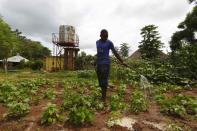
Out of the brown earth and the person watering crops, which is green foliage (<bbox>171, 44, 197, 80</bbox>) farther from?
the brown earth

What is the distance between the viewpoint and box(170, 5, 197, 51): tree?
1085 inches

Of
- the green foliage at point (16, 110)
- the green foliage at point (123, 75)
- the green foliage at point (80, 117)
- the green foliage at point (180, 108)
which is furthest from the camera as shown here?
the green foliage at point (123, 75)

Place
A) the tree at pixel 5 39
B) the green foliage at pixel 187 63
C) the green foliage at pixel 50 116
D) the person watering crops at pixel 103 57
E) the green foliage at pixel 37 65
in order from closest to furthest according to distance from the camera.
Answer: the green foliage at pixel 50 116 < the person watering crops at pixel 103 57 < the green foliage at pixel 187 63 < the tree at pixel 5 39 < the green foliage at pixel 37 65

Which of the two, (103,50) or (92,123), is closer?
(92,123)

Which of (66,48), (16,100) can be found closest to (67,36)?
(66,48)

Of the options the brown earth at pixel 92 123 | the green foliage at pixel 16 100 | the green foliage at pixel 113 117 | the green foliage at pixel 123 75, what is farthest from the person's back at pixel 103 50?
the green foliage at pixel 123 75

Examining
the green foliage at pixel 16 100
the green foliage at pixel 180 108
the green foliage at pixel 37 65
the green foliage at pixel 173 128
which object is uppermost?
the green foliage at pixel 37 65

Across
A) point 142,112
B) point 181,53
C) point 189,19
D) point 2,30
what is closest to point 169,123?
point 142,112

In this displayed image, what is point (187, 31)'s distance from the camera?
2936 centimetres

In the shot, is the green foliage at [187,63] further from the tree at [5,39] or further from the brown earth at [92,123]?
the tree at [5,39]

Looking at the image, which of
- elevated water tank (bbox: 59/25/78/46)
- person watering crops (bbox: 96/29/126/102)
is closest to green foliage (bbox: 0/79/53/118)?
person watering crops (bbox: 96/29/126/102)

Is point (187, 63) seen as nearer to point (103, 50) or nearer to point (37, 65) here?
point (103, 50)

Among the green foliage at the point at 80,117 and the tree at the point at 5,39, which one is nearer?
the green foliage at the point at 80,117

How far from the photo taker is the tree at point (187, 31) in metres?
27.5
